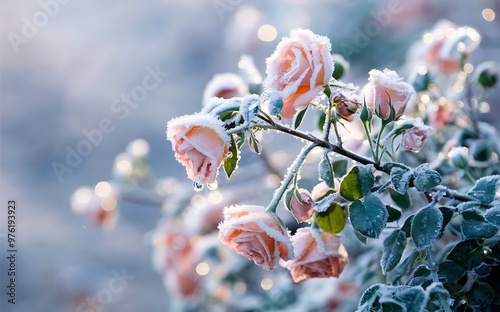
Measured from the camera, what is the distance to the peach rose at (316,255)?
0.67 metres

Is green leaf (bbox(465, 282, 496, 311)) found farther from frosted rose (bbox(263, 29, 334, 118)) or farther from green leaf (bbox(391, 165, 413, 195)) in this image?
frosted rose (bbox(263, 29, 334, 118))

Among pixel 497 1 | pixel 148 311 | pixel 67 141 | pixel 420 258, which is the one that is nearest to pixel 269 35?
pixel 497 1

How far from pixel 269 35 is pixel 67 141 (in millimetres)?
2679

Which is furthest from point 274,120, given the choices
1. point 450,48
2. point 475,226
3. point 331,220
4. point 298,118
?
point 450,48

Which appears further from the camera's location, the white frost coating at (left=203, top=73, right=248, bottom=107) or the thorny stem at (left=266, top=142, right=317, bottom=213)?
the white frost coating at (left=203, top=73, right=248, bottom=107)

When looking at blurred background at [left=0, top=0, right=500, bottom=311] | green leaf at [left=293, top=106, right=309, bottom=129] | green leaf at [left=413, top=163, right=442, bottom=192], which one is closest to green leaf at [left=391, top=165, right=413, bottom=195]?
green leaf at [left=413, top=163, right=442, bottom=192]

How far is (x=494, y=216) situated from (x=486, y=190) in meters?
0.06

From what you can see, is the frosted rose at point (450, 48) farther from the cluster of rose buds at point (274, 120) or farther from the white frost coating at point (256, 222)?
the white frost coating at point (256, 222)

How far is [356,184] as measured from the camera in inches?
24.1

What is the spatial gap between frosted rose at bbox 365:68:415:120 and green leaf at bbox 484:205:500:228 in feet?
0.46

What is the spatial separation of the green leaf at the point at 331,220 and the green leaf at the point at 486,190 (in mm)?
157

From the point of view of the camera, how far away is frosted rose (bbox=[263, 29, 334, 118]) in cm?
59

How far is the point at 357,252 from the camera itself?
1258 mm

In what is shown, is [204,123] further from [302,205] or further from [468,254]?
[468,254]
